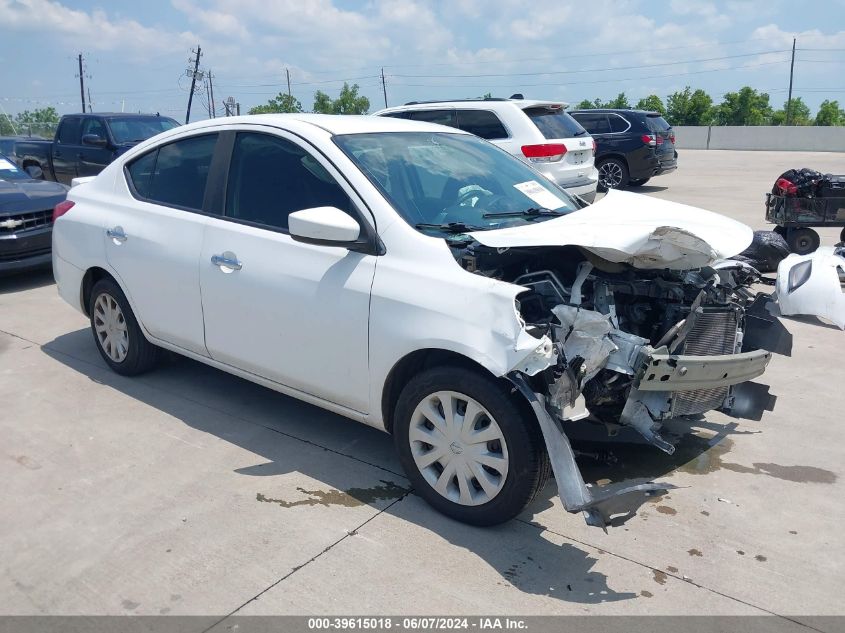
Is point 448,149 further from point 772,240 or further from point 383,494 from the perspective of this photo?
point 772,240

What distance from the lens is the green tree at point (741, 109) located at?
170ft

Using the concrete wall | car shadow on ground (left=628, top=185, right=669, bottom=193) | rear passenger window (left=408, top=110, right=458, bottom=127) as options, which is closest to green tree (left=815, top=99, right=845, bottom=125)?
the concrete wall

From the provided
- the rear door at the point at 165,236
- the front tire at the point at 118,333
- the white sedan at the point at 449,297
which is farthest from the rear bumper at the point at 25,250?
the white sedan at the point at 449,297

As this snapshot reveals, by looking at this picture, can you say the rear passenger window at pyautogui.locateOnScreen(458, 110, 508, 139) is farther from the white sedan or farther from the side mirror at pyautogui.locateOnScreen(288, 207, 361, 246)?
the side mirror at pyautogui.locateOnScreen(288, 207, 361, 246)

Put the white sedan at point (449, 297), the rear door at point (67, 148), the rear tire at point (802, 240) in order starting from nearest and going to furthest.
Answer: the white sedan at point (449, 297), the rear tire at point (802, 240), the rear door at point (67, 148)

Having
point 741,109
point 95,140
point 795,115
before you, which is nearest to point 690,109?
point 741,109

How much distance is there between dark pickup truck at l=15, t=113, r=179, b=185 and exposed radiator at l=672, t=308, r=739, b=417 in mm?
11197

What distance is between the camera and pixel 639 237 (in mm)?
3373

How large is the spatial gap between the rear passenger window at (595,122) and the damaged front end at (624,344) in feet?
42.4

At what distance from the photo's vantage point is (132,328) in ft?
16.9

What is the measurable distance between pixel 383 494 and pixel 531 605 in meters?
1.08

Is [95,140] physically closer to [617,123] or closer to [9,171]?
[9,171]

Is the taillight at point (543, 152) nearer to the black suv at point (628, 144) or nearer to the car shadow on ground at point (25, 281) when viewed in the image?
the black suv at point (628, 144)

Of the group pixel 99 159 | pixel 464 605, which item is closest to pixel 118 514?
pixel 464 605
